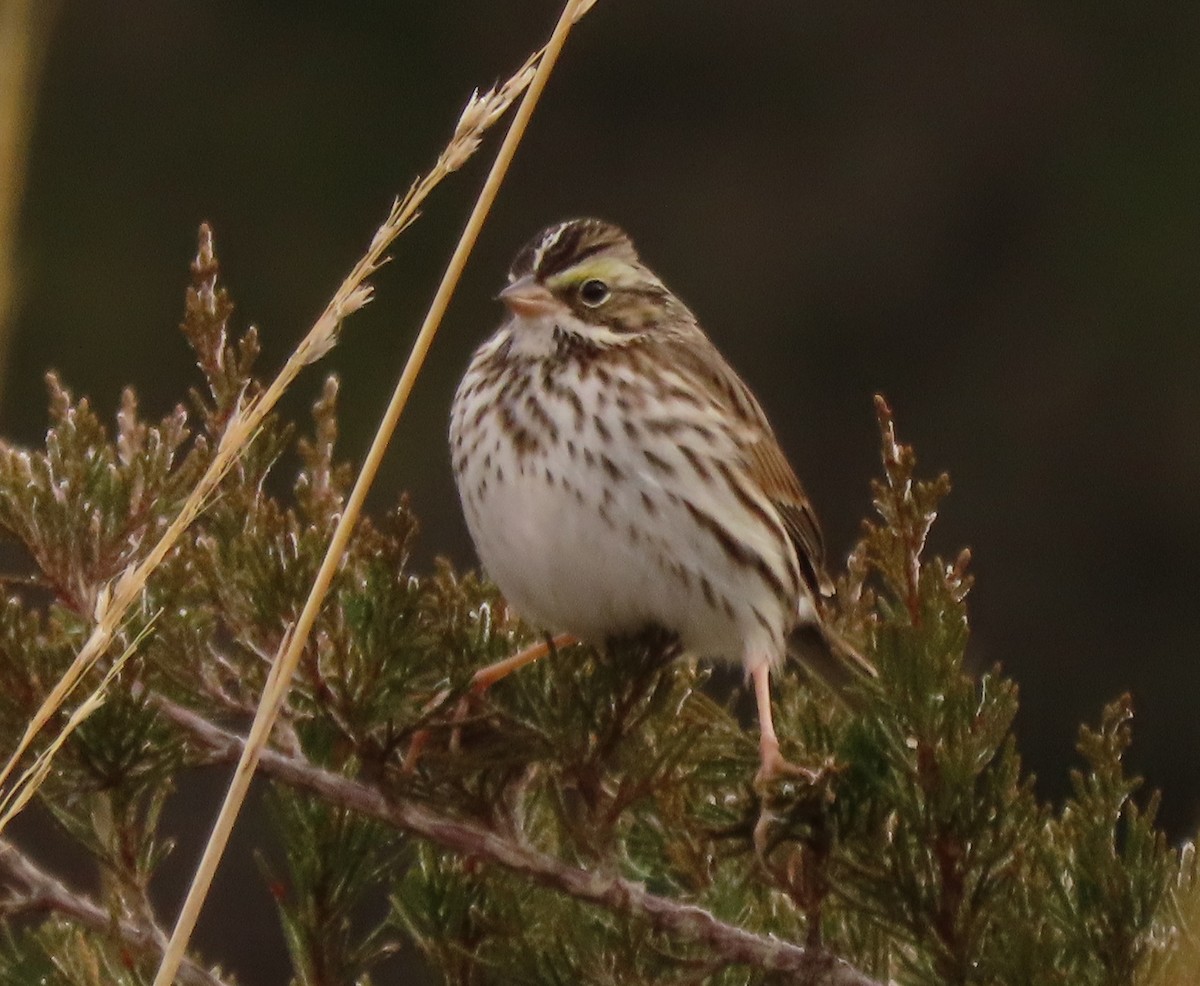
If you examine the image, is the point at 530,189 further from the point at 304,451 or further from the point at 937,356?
the point at 304,451

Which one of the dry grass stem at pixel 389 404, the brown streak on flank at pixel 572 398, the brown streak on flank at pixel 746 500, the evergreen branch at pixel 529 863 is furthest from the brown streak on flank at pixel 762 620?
the dry grass stem at pixel 389 404

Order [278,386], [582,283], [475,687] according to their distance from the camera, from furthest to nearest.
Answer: [582,283] < [475,687] < [278,386]

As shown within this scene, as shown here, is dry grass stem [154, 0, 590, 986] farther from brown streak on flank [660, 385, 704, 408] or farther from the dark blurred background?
the dark blurred background

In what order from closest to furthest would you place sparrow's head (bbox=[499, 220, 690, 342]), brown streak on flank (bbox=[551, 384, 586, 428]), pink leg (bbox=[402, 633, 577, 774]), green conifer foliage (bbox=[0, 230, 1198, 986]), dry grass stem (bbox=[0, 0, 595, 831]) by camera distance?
dry grass stem (bbox=[0, 0, 595, 831]), green conifer foliage (bbox=[0, 230, 1198, 986]), pink leg (bbox=[402, 633, 577, 774]), brown streak on flank (bbox=[551, 384, 586, 428]), sparrow's head (bbox=[499, 220, 690, 342])

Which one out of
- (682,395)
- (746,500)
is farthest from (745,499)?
(682,395)

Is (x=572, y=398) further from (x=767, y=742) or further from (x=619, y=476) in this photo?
(x=767, y=742)

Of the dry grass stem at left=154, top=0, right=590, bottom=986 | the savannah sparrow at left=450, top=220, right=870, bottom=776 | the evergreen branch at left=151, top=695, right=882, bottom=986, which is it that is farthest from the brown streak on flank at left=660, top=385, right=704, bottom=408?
the dry grass stem at left=154, top=0, right=590, bottom=986

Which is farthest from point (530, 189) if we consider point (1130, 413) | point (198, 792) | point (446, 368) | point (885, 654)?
point (885, 654)
